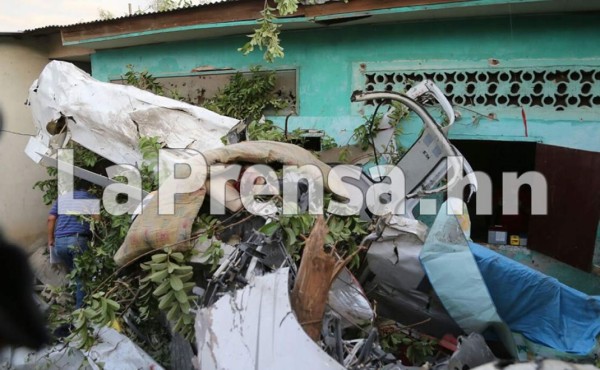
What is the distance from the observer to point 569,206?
15.5 feet

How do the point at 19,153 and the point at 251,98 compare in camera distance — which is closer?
the point at 251,98

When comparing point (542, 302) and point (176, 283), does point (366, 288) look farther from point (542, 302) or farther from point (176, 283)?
point (176, 283)

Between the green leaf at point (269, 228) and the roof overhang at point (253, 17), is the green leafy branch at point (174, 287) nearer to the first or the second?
the green leaf at point (269, 228)

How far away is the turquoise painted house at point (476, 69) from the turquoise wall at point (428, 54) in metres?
0.01

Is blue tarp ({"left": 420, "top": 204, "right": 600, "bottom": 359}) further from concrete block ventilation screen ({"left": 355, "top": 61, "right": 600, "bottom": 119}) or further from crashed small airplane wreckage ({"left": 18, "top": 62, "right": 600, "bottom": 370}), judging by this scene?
concrete block ventilation screen ({"left": 355, "top": 61, "right": 600, "bottom": 119})

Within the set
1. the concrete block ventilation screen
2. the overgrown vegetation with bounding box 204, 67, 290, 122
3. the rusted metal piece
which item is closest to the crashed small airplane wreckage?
the rusted metal piece

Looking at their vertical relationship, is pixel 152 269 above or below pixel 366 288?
above

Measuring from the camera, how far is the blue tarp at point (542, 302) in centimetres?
336

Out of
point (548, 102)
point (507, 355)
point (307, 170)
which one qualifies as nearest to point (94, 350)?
point (307, 170)

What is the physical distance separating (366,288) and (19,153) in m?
6.93

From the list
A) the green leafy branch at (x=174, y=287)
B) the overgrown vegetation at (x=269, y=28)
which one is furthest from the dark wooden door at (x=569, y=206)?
the green leafy branch at (x=174, y=287)

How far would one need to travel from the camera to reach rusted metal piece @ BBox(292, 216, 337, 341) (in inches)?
112

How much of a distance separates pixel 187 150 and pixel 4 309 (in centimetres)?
294

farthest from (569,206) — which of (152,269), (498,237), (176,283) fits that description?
(152,269)
